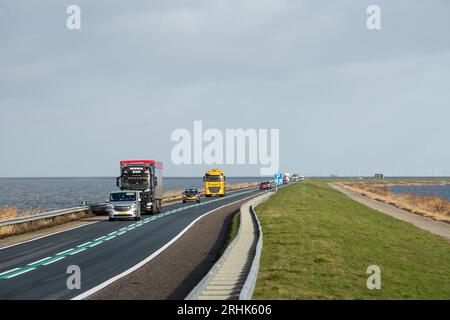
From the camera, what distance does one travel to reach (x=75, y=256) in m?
20.7

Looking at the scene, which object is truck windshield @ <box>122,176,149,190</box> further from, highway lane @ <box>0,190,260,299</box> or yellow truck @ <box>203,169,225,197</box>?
yellow truck @ <box>203,169,225,197</box>

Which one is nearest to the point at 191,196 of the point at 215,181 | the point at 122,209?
the point at 215,181

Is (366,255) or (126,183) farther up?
(126,183)

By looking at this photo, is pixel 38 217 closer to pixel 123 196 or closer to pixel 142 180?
pixel 123 196

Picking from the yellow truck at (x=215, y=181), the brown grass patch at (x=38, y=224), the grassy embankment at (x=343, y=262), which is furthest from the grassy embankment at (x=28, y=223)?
the yellow truck at (x=215, y=181)

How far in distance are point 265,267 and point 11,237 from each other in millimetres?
15141

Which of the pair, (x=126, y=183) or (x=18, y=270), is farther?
(x=126, y=183)

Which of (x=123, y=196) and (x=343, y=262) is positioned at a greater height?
(x=123, y=196)

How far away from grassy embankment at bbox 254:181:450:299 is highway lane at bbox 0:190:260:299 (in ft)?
14.7

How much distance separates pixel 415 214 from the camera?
62188mm

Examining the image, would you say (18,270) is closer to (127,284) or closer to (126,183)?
(127,284)

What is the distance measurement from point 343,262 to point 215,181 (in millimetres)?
56412
